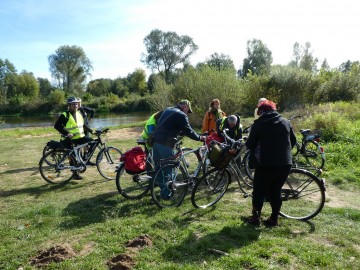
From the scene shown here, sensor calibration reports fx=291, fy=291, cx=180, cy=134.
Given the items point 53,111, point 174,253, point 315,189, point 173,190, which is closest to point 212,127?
point 173,190

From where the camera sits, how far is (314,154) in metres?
7.23

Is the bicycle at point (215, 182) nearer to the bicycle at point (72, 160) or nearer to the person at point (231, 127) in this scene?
the person at point (231, 127)

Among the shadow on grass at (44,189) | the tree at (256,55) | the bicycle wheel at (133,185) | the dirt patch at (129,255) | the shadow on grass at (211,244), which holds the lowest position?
the shadow on grass at (211,244)

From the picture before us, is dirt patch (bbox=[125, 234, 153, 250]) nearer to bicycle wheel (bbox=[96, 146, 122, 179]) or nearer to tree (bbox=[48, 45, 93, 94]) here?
bicycle wheel (bbox=[96, 146, 122, 179])

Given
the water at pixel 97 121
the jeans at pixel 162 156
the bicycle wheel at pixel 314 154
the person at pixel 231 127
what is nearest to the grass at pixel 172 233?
the jeans at pixel 162 156

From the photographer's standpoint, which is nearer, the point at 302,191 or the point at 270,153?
the point at 270,153

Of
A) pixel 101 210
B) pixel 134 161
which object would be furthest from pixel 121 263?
pixel 134 161

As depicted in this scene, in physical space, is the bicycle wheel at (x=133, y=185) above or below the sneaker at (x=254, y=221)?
above

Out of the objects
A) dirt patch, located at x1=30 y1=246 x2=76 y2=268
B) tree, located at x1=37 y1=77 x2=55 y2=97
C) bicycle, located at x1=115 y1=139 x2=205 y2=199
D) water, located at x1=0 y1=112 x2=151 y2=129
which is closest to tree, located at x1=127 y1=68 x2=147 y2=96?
water, located at x1=0 y1=112 x2=151 y2=129

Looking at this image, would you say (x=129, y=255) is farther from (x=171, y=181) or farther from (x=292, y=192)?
(x=292, y=192)

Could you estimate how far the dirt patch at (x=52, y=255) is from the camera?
3.37 metres

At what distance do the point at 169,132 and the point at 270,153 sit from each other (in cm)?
178

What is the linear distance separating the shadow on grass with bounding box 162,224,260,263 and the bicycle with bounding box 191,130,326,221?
0.90m

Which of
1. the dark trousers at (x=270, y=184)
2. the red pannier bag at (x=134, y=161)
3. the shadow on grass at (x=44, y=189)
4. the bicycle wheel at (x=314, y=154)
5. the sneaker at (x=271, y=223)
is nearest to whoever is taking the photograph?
the dark trousers at (x=270, y=184)
